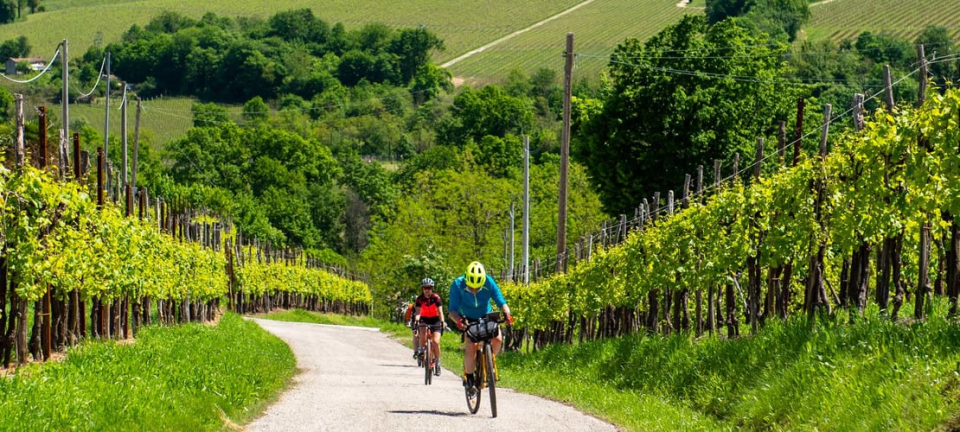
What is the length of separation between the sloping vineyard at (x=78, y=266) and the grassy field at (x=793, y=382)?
7216mm

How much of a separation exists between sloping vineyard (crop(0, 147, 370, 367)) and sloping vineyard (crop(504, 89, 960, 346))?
29.1 feet

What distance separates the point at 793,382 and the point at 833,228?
3.65 m

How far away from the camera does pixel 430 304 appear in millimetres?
19891

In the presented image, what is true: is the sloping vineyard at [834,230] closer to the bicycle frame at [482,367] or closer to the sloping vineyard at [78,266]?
the bicycle frame at [482,367]

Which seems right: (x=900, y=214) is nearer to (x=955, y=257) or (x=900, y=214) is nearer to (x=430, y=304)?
(x=955, y=257)

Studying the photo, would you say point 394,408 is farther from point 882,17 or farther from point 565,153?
point 882,17

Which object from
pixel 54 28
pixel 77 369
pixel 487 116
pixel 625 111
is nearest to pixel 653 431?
pixel 77 369

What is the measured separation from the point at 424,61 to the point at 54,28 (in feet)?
199

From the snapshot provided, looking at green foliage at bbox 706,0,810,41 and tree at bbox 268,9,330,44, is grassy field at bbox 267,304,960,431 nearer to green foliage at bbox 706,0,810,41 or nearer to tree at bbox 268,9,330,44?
green foliage at bbox 706,0,810,41

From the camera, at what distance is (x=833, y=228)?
1547 cm

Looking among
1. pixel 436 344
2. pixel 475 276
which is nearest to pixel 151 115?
pixel 436 344

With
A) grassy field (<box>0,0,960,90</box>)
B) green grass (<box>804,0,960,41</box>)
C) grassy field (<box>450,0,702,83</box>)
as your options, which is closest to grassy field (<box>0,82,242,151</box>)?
grassy field (<box>0,0,960,90</box>)

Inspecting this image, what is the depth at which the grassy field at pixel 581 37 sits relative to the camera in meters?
161

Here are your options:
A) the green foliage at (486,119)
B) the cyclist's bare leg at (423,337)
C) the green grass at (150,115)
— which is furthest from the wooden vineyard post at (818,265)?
the green grass at (150,115)
